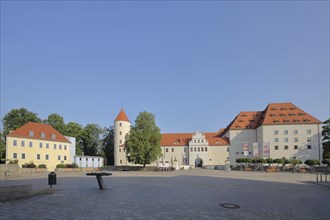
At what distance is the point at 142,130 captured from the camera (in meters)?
68.2

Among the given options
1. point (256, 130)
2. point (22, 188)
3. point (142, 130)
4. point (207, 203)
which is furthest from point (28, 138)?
point (256, 130)

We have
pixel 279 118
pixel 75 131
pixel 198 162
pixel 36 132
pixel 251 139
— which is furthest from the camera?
pixel 198 162

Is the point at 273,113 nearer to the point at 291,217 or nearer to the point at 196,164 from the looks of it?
the point at 196,164

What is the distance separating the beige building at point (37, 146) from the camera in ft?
196

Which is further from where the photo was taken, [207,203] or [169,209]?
[207,203]

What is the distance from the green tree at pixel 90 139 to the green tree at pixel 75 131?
0.91m

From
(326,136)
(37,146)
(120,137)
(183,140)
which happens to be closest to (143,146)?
(37,146)

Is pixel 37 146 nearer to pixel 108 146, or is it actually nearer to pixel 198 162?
pixel 108 146

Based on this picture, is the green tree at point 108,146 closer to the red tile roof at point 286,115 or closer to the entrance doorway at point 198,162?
the entrance doorway at point 198,162

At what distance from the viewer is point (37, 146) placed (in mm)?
64125

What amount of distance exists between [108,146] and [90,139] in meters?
10.2

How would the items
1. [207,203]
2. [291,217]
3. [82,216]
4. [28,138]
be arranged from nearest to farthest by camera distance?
[82,216] < [291,217] < [207,203] < [28,138]

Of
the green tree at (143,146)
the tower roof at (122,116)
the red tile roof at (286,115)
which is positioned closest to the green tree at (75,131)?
the tower roof at (122,116)

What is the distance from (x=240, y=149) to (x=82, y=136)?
4979cm
